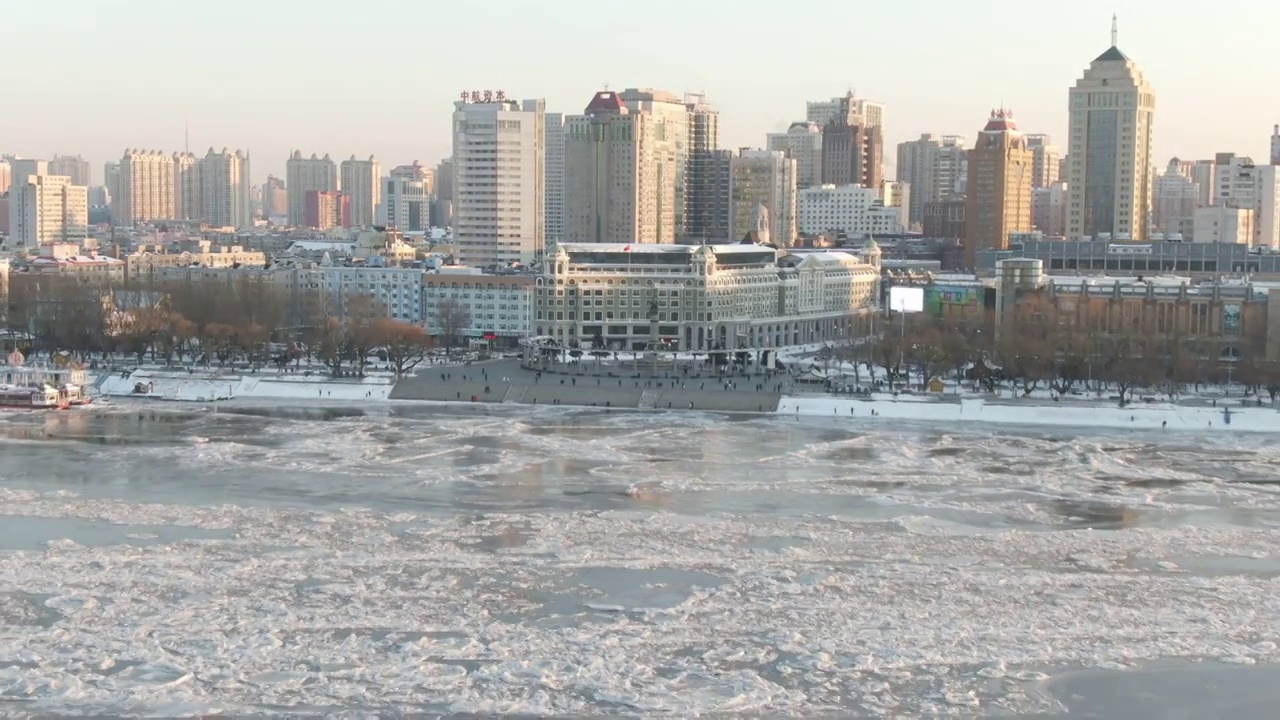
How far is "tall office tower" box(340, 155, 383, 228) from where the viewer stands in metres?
156

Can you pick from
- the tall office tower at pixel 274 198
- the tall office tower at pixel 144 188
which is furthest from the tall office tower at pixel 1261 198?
the tall office tower at pixel 274 198

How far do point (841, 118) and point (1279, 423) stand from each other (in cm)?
8275

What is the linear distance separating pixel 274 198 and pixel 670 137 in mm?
123166

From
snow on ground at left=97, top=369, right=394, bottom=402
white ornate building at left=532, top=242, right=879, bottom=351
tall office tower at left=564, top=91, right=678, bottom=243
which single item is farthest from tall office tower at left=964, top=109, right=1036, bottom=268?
snow on ground at left=97, top=369, right=394, bottom=402

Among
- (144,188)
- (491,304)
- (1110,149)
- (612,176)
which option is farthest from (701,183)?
(144,188)

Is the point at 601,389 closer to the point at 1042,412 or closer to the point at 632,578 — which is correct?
the point at 1042,412

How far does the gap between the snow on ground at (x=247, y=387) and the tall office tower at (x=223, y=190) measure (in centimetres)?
10959

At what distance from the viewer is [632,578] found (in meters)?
18.3

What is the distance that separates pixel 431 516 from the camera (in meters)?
21.8

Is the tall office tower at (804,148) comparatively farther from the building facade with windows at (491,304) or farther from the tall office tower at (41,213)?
the building facade with windows at (491,304)

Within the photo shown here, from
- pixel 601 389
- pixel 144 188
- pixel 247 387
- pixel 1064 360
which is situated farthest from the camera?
pixel 144 188

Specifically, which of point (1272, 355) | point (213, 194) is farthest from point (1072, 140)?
point (213, 194)

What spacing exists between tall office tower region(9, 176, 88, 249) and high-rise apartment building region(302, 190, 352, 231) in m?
41.2

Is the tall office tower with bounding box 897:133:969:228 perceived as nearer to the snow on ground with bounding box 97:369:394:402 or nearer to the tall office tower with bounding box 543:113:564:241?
the tall office tower with bounding box 543:113:564:241
